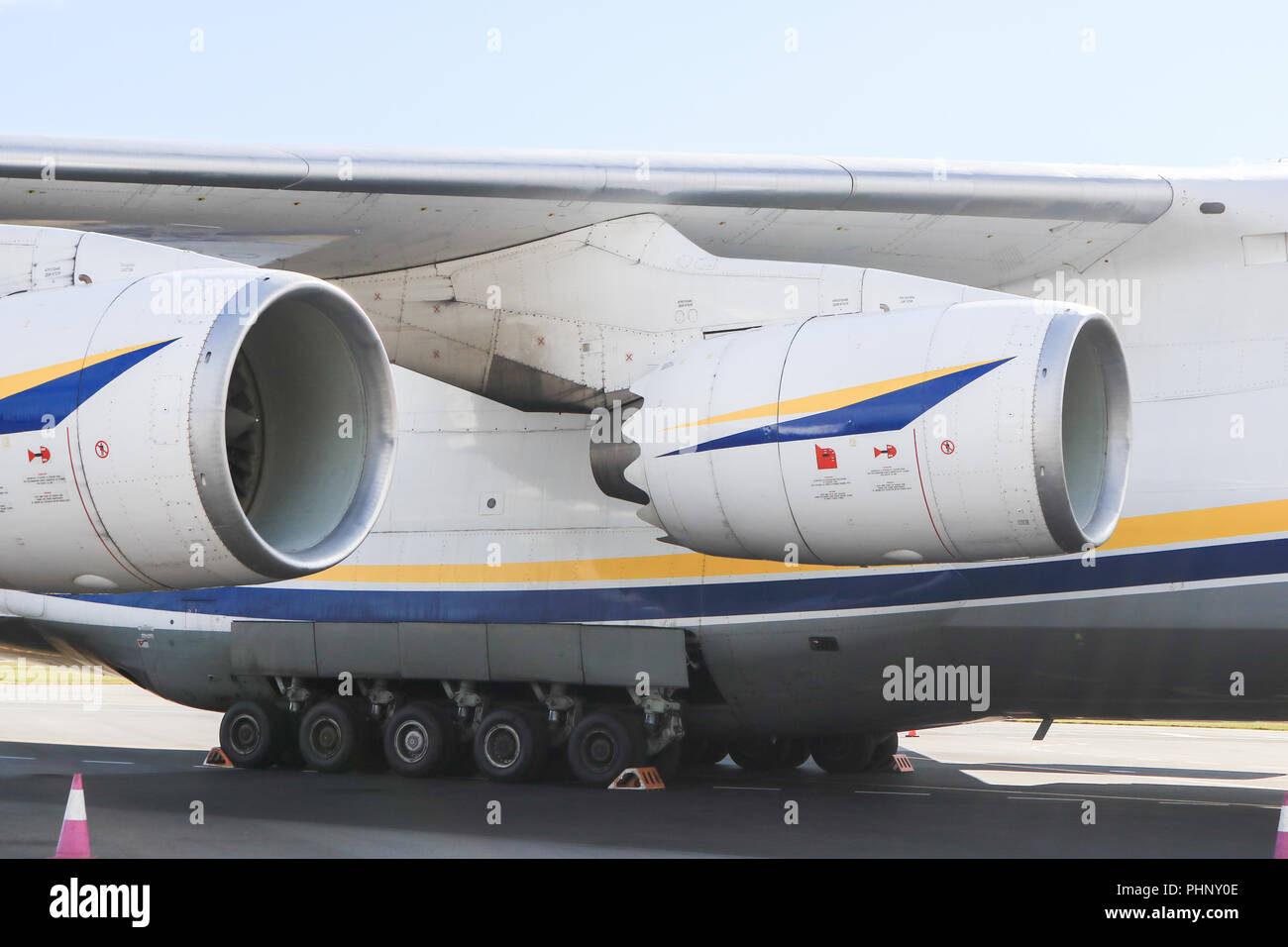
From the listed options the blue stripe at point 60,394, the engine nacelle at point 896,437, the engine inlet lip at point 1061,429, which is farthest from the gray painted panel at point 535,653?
the blue stripe at point 60,394

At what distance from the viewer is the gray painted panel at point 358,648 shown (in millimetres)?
10336

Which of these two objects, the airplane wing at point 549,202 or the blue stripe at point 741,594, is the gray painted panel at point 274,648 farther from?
→ the airplane wing at point 549,202

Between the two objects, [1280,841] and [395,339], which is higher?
[395,339]

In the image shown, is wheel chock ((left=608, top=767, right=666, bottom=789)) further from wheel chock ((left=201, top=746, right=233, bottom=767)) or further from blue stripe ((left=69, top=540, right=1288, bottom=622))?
wheel chock ((left=201, top=746, right=233, bottom=767))

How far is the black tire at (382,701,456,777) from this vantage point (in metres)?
10.4

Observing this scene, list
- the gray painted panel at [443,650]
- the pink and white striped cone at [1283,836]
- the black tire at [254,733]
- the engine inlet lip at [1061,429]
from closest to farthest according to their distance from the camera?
the engine inlet lip at [1061,429] < the pink and white striped cone at [1283,836] < the gray painted panel at [443,650] < the black tire at [254,733]

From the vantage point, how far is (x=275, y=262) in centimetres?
867

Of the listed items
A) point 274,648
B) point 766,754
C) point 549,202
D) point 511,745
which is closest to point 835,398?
point 549,202

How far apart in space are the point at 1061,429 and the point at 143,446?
3925mm

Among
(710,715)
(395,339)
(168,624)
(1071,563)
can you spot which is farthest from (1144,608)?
(168,624)

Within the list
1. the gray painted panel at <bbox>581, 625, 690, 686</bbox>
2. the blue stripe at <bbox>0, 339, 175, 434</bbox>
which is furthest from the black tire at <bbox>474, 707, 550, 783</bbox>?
the blue stripe at <bbox>0, 339, 175, 434</bbox>

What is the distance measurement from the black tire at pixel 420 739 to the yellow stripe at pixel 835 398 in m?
4.28

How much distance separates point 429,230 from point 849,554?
3108 millimetres
